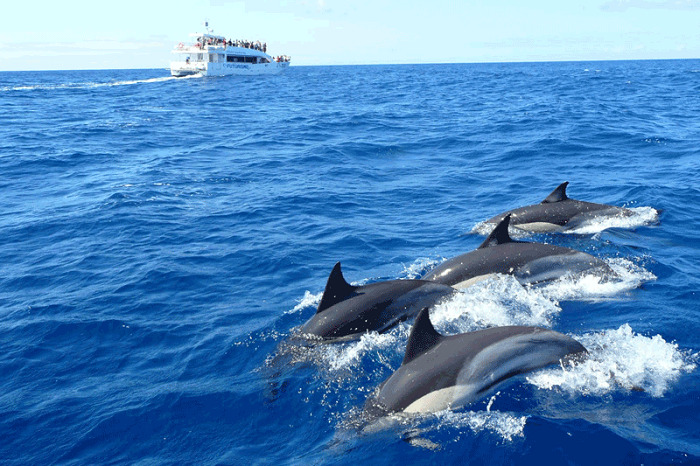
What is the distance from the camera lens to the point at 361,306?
30.4 ft

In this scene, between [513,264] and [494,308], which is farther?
[513,264]

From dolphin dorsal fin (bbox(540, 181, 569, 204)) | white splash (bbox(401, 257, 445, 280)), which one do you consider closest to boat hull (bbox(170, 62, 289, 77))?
dolphin dorsal fin (bbox(540, 181, 569, 204))

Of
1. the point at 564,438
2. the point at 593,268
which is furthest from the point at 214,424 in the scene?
the point at 593,268

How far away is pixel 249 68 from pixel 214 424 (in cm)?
10596

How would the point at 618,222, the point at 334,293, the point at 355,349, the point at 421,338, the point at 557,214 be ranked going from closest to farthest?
1. the point at 421,338
2. the point at 355,349
3. the point at 334,293
4. the point at 557,214
5. the point at 618,222

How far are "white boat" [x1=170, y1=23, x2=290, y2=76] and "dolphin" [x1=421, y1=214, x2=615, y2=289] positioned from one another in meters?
93.0

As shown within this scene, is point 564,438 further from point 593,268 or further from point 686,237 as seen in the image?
point 686,237

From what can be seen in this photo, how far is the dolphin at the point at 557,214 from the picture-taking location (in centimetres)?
1402

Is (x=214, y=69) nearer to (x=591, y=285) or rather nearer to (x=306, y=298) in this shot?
(x=306, y=298)

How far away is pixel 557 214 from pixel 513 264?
3.96 meters

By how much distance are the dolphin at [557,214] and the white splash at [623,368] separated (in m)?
5.96

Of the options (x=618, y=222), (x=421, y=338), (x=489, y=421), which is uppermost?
(x=618, y=222)

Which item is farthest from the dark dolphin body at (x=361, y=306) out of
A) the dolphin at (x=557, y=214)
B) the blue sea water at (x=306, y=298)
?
the dolphin at (x=557, y=214)

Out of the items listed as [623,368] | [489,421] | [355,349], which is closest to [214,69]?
[355,349]
